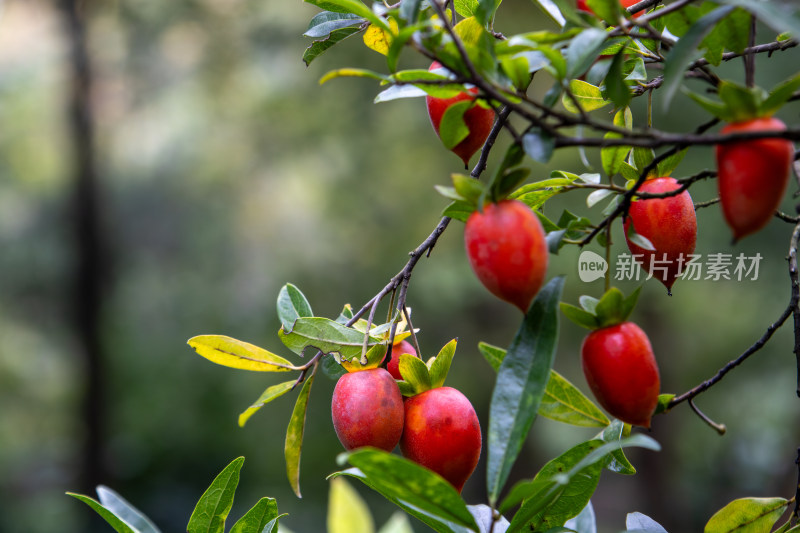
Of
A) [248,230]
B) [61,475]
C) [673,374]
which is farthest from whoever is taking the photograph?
[61,475]

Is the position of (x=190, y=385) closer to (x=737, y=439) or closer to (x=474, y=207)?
(x=737, y=439)

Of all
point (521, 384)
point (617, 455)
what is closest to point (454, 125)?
point (521, 384)

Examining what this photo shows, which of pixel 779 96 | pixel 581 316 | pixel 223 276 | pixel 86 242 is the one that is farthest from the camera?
pixel 223 276

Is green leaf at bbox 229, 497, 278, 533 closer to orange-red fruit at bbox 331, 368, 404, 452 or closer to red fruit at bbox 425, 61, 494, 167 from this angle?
orange-red fruit at bbox 331, 368, 404, 452

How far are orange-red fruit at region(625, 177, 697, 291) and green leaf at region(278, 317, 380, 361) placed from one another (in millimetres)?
193

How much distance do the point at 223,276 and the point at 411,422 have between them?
3314 millimetres

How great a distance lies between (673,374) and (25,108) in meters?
3.54

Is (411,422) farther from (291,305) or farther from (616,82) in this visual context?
(616,82)

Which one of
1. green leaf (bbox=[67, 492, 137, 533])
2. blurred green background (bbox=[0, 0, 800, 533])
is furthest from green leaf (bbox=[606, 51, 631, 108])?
blurred green background (bbox=[0, 0, 800, 533])

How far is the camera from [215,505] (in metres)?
0.49

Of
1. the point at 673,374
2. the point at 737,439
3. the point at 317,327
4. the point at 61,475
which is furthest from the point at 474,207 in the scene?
the point at 61,475

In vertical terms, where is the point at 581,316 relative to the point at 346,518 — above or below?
above

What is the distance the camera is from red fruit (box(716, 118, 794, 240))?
306mm

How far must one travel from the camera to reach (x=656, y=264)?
1.54 ft
